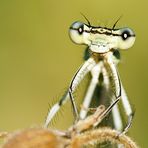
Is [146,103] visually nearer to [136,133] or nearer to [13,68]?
[136,133]

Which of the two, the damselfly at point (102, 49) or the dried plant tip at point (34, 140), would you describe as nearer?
the dried plant tip at point (34, 140)

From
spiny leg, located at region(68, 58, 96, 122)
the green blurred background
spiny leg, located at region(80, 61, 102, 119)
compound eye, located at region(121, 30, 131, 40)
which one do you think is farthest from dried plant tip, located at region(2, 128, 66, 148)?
the green blurred background

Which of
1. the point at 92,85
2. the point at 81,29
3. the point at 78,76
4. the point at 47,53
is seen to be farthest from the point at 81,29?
the point at 47,53

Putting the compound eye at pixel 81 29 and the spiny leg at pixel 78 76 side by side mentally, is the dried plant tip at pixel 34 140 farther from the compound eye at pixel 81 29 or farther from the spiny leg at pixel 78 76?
the compound eye at pixel 81 29

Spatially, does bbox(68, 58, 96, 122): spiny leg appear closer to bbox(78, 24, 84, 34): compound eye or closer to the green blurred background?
bbox(78, 24, 84, 34): compound eye

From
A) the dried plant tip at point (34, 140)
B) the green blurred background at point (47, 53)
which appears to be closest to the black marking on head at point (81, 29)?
the green blurred background at point (47, 53)

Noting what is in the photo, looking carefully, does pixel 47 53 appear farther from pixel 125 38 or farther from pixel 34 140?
pixel 34 140
